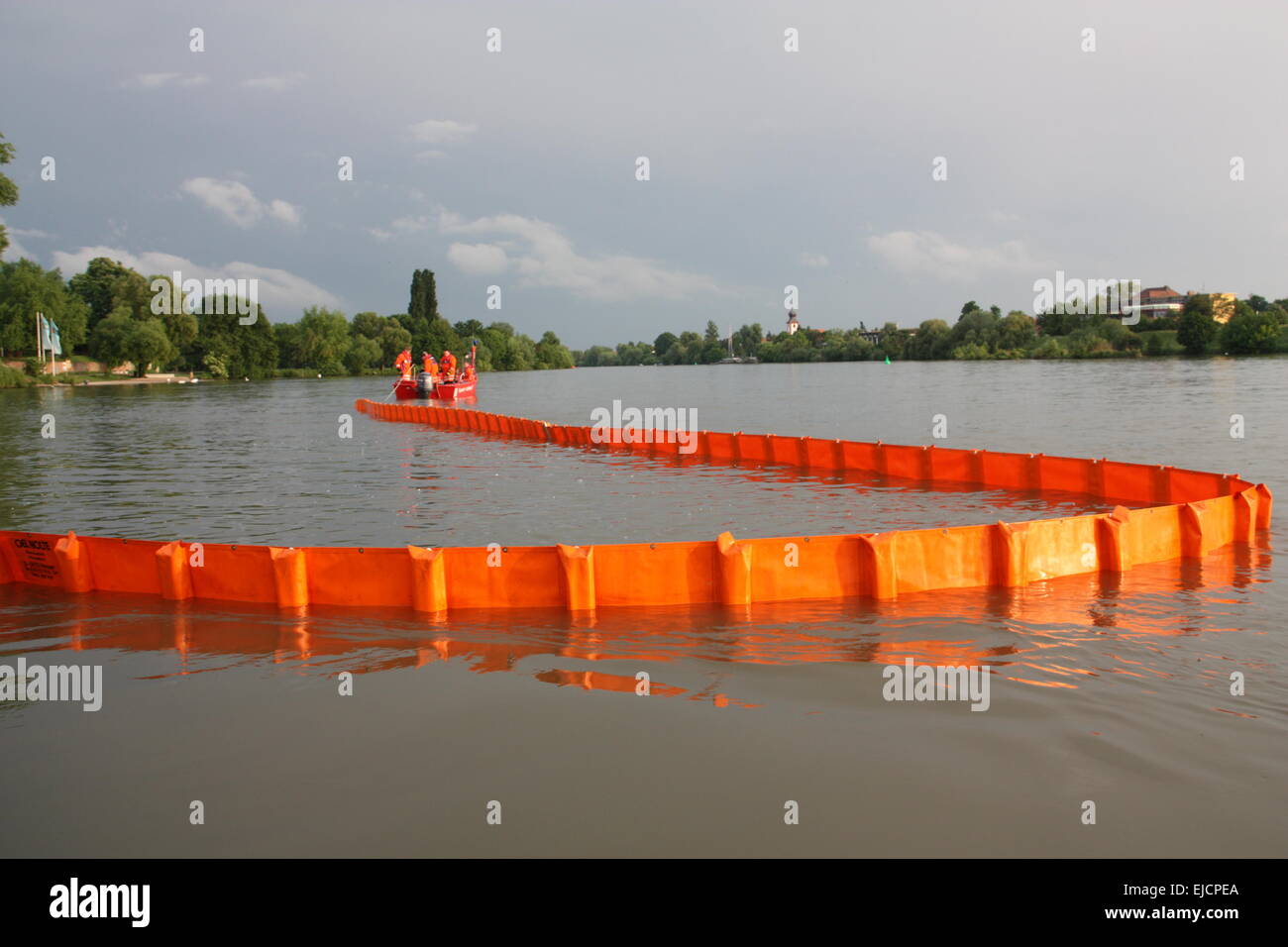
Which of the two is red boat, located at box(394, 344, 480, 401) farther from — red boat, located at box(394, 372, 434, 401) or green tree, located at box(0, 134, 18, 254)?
green tree, located at box(0, 134, 18, 254)

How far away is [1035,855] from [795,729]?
229 cm

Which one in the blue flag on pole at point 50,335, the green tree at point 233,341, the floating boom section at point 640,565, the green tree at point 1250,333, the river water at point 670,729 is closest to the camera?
the river water at point 670,729

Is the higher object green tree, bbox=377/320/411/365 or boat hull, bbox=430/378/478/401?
green tree, bbox=377/320/411/365

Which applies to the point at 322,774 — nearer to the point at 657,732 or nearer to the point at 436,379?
the point at 657,732

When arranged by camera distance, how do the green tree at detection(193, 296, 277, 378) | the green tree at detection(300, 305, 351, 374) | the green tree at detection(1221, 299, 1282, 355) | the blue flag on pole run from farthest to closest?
the green tree at detection(300, 305, 351, 374) < the green tree at detection(193, 296, 277, 378) < the green tree at detection(1221, 299, 1282, 355) < the blue flag on pole

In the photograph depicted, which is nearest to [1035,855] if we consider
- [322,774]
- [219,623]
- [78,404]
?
[322,774]

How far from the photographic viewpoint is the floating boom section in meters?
11.5

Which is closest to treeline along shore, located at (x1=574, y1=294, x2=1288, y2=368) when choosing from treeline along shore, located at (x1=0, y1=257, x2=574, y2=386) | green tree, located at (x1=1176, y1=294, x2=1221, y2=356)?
green tree, located at (x1=1176, y1=294, x2=1221, y2=356)

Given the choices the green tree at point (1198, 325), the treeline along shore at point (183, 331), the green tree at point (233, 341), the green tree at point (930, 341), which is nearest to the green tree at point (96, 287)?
the treeline along shore at point (183, 331)

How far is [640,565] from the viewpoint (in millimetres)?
11547

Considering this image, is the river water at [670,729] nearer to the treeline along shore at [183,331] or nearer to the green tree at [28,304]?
the treeline along shore at [183,331]

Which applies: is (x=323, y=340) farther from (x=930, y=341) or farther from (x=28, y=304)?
(x=930, y=341)

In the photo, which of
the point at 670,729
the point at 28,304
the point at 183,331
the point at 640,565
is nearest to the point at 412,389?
the point at 640,565

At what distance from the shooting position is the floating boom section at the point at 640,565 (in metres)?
11.5
